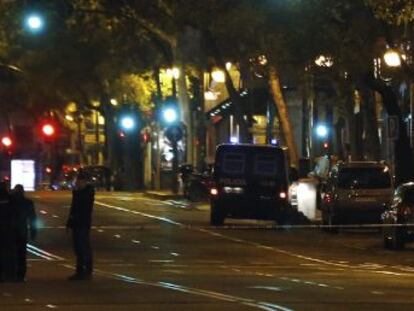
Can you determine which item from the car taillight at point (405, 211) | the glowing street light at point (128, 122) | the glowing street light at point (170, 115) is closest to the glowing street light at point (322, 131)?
the glowing street light at point (170, 115)

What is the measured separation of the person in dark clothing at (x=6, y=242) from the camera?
18547mm

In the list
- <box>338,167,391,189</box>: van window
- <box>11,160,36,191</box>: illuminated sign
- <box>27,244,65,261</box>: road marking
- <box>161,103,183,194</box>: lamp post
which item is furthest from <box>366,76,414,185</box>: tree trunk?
<box>11,160,36,191</box>: illuminated sign

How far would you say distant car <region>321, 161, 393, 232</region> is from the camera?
3178 centimetres

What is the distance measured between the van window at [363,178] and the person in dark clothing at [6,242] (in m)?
14.7

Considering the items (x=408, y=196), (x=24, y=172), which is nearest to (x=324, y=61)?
(x=408, y=196)

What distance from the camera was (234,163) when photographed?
33781 mm

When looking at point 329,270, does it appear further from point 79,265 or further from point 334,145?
point 334,145

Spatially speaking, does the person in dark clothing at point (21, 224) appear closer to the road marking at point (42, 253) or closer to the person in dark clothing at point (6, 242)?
the person in dark clothing at point (6, 242)

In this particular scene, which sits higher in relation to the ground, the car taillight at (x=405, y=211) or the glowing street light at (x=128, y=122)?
the glowing street light at (x=128, y=122)

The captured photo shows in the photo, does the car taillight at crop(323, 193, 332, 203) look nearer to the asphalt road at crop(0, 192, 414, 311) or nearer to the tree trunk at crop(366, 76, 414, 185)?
the asphalt road at crop(0, 192, 414, 311)

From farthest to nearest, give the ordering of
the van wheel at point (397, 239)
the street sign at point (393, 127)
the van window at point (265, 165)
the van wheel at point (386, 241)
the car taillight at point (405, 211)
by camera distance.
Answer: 1. the van window at point (265, 165)
2. the street sign at point (393, 127)
3. the van wheel at point (386, 241)
4. the van wheel at point (397, 239)
5. the car taillight at point (405, 211)

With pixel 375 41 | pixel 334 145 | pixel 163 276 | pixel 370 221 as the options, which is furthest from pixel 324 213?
pixel 334 145

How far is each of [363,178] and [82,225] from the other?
1407 cm

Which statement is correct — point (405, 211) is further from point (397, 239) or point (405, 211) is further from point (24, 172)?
point (24, 172)
